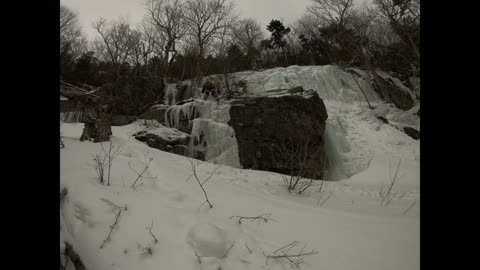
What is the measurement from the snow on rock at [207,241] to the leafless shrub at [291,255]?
17.8 inches

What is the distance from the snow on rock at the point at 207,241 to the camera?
2.42m

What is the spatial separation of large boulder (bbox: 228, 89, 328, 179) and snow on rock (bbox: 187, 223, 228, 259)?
5666 millimetres

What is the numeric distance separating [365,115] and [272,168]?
6.33m

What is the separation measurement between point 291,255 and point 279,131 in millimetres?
6352

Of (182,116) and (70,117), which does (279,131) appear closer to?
(182,116)

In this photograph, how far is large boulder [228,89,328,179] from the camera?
8359mm

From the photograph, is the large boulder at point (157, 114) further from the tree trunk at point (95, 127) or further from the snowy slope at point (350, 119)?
the snowy slope at point (350, 119)

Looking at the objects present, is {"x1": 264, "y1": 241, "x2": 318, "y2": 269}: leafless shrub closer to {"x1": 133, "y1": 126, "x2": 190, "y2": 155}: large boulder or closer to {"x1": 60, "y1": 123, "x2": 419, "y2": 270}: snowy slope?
{"x1": 60, "y1": 123, "x2": 419, "y2": 270}: snowy slope

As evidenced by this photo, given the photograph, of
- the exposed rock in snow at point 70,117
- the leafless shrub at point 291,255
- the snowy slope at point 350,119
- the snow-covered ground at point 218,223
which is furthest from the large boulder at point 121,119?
the leafless shrub at point 291,255
